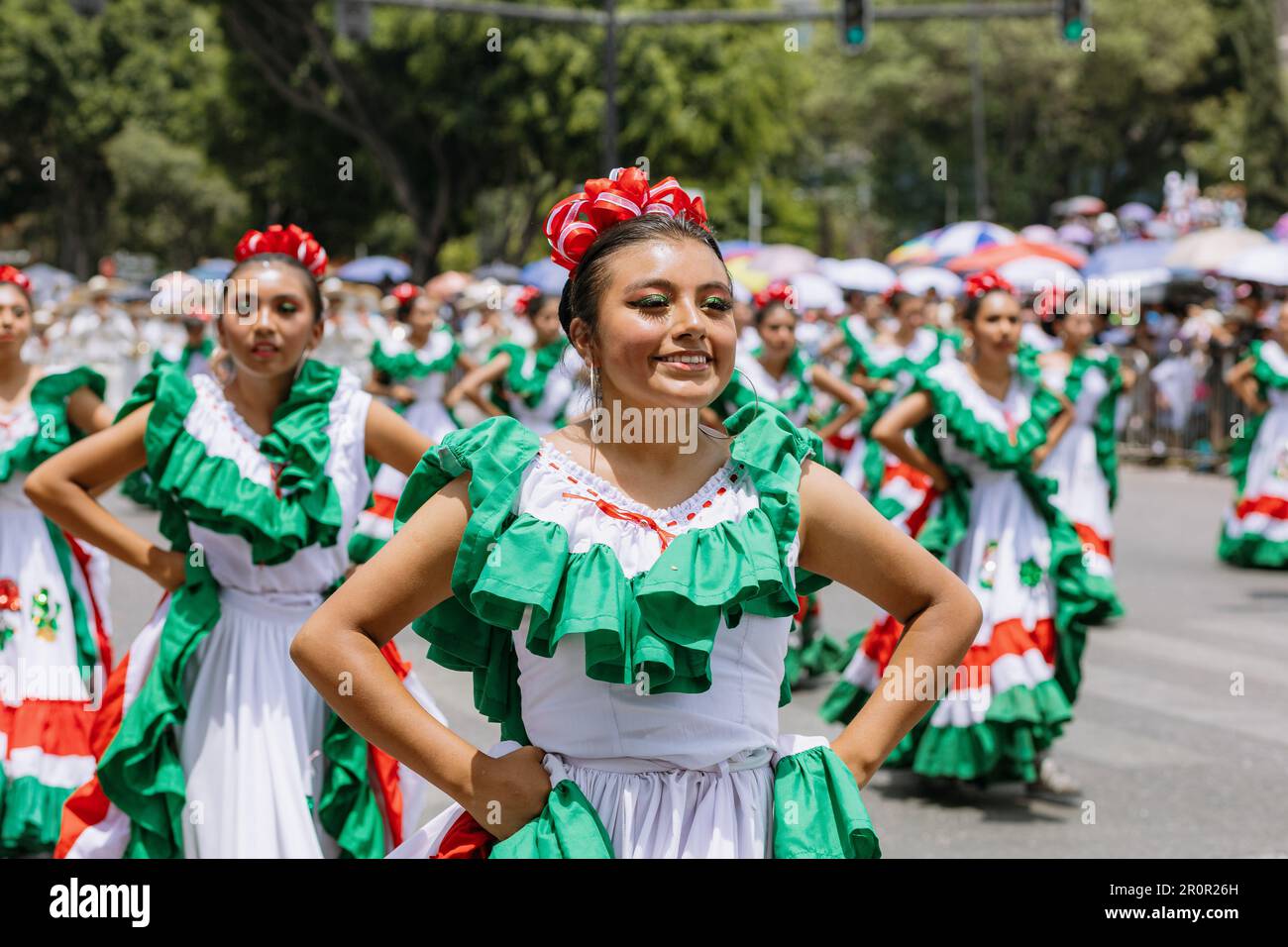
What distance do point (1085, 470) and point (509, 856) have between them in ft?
29.0

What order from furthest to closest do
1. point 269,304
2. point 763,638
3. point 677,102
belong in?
point 677,102 < point 269,304 < point 763,638

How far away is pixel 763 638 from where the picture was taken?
115 inches

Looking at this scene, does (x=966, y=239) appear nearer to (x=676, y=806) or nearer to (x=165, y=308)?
(x=165, y=308)

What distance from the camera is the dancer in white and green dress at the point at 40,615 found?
5930 mm

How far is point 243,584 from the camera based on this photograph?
4676mm

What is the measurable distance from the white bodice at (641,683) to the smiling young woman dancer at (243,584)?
1.67 meters

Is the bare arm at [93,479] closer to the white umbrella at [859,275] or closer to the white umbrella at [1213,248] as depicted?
the white umbrella at [1213,248]

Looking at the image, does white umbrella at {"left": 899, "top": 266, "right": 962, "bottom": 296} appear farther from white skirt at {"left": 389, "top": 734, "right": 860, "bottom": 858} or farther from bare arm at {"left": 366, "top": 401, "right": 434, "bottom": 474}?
white skirt at {"left": 389, "top": 734, "right": 860, "bottom": 858}

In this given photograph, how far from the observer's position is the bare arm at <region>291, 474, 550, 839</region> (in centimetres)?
274

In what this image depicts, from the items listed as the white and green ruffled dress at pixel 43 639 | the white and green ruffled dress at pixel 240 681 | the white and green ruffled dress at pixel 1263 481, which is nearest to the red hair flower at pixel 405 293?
the white and green ruffled dress at pixel 1263 481

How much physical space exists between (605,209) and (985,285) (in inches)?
177

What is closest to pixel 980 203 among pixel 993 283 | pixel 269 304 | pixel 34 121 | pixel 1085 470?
pixel 34 121

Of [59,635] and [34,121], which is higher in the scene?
[34,121]
